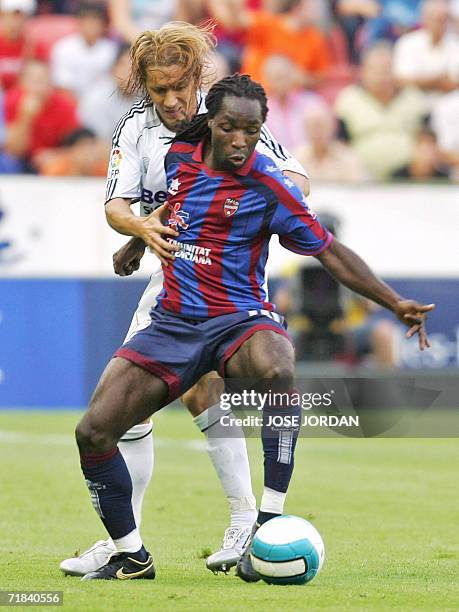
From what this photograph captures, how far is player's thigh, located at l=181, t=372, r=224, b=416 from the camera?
656 cm

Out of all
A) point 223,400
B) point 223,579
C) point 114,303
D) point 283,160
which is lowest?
point 114,303

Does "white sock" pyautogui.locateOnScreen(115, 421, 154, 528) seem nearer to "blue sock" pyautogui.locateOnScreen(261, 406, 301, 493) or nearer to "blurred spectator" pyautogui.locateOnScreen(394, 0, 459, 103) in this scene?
"blue sock" pyautogui.locateOnScreen(261, 406, 301, 493)

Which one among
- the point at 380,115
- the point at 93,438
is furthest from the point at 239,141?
the point at 380,115

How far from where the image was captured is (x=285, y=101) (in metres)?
19.3

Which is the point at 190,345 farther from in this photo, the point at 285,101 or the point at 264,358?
the point at 285,101

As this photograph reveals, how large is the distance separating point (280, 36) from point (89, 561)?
14.9 metres

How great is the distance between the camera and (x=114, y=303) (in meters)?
17.1

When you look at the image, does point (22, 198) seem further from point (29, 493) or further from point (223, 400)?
point (223, 400)

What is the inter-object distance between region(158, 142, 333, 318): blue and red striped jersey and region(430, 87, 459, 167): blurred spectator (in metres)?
14.4

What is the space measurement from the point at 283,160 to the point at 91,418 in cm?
165

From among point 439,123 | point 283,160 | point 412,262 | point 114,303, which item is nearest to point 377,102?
point 439,123

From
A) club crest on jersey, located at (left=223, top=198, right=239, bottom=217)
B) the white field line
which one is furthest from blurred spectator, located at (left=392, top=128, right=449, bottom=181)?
club crest on jersey, located at (left=223, top=198, right=239, bottom=217)

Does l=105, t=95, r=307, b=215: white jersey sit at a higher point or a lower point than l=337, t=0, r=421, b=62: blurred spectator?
lower

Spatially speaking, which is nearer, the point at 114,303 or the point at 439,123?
the point at 114,303
